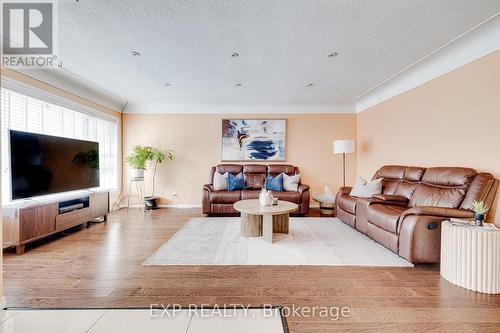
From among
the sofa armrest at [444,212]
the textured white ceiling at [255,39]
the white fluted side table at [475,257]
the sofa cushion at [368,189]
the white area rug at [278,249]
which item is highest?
the textured white ceiling at [255,39]

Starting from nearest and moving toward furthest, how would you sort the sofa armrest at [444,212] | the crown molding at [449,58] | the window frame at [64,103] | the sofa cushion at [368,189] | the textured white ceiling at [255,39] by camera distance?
1. the textured white ceiling at [255,39]
2. the sofa armrest at [444,212]
3. the crown molding at [449,58]
4. the window frame at [64,103]
5. the sofa cushion at [368,189]

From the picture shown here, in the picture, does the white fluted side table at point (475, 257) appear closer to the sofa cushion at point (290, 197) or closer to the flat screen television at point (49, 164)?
the sofa cushion at point (290, 197)

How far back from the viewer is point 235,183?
190 inches

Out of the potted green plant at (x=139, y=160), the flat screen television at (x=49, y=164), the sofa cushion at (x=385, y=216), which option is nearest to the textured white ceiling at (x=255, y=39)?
the flat screen television at (x=49, y=164)

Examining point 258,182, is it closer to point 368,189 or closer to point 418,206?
point 368,189

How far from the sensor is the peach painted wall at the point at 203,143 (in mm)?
5449

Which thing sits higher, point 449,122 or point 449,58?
point 449,58

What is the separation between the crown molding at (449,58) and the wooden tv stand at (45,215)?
5.30 m

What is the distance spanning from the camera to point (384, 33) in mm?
2430

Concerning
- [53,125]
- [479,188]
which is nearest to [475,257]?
[479,188]

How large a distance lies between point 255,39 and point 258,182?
10.0 feet

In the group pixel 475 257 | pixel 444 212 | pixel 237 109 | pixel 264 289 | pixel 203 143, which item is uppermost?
pixel 237 109

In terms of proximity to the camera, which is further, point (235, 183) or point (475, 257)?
point (235, 183)

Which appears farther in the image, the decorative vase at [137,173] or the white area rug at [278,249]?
the decorative vase at [137,173]
